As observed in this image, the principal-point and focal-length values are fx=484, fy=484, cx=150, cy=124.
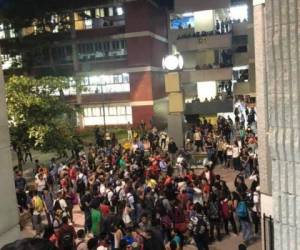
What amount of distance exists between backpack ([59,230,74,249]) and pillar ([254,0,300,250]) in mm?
6722

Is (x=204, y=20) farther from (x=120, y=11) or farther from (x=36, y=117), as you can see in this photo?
(x=36, y=117)

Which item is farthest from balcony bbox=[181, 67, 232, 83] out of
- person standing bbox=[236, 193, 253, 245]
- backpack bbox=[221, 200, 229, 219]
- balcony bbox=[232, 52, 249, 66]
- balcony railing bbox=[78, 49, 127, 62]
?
backpack bbox=[221, 200, 229, 219]

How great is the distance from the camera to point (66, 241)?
33.9 ft

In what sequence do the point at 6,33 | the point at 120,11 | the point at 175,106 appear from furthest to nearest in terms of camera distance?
1. the point at 6,33
2. the point at 120,11
3. the point at 175,106

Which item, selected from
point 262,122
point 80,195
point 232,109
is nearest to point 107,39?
point 232,109

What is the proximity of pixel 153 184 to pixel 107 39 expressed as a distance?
2481 cm

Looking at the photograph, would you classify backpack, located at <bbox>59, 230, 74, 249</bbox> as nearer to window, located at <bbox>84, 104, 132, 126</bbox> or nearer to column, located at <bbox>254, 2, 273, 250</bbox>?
column, located at <bbox>254, 2, 273, 250</bbox>

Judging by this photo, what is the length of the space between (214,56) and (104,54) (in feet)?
28.7

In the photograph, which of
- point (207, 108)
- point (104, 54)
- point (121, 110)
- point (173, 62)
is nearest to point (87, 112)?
point (121, 110)

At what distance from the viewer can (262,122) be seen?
1091 cm

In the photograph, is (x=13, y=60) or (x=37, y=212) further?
(x=13, y=60)

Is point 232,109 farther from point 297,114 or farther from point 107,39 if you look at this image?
point 297,114

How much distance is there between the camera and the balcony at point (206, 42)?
35.7m

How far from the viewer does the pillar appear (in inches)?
163
